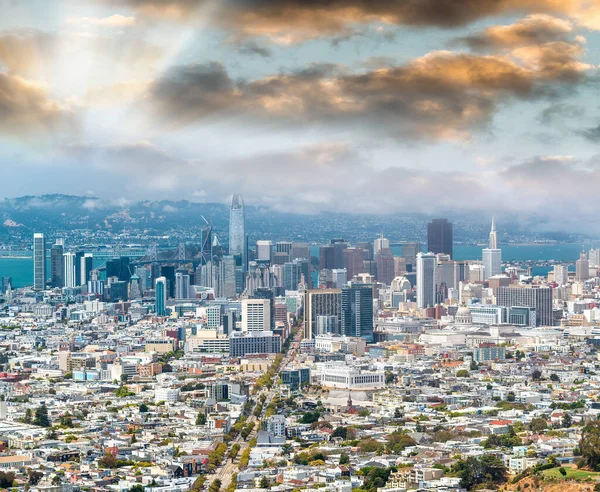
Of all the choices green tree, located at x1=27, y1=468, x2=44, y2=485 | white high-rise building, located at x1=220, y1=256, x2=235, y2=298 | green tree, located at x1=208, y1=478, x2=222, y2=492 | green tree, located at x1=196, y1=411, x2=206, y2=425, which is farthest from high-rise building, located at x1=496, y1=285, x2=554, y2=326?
green tree, located at x1=27, y1=468, x2=44, y2=485

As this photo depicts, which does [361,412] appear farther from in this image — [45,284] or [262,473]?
[45,284]

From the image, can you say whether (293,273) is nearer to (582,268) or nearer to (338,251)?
(338,251)

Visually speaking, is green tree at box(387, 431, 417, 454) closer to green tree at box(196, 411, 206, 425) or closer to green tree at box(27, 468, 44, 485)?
green tree at box(196, 411, 206, 425)

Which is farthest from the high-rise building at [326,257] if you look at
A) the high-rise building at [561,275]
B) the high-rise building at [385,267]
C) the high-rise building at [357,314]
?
the high-rise building at [357,314]

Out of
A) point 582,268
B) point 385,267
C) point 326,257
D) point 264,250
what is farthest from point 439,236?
point 582,268

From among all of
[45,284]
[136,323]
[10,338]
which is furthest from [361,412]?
[45,284]

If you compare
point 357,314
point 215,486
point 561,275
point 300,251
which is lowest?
point 215,486

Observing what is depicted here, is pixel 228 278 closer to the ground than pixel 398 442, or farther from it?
farther from it
